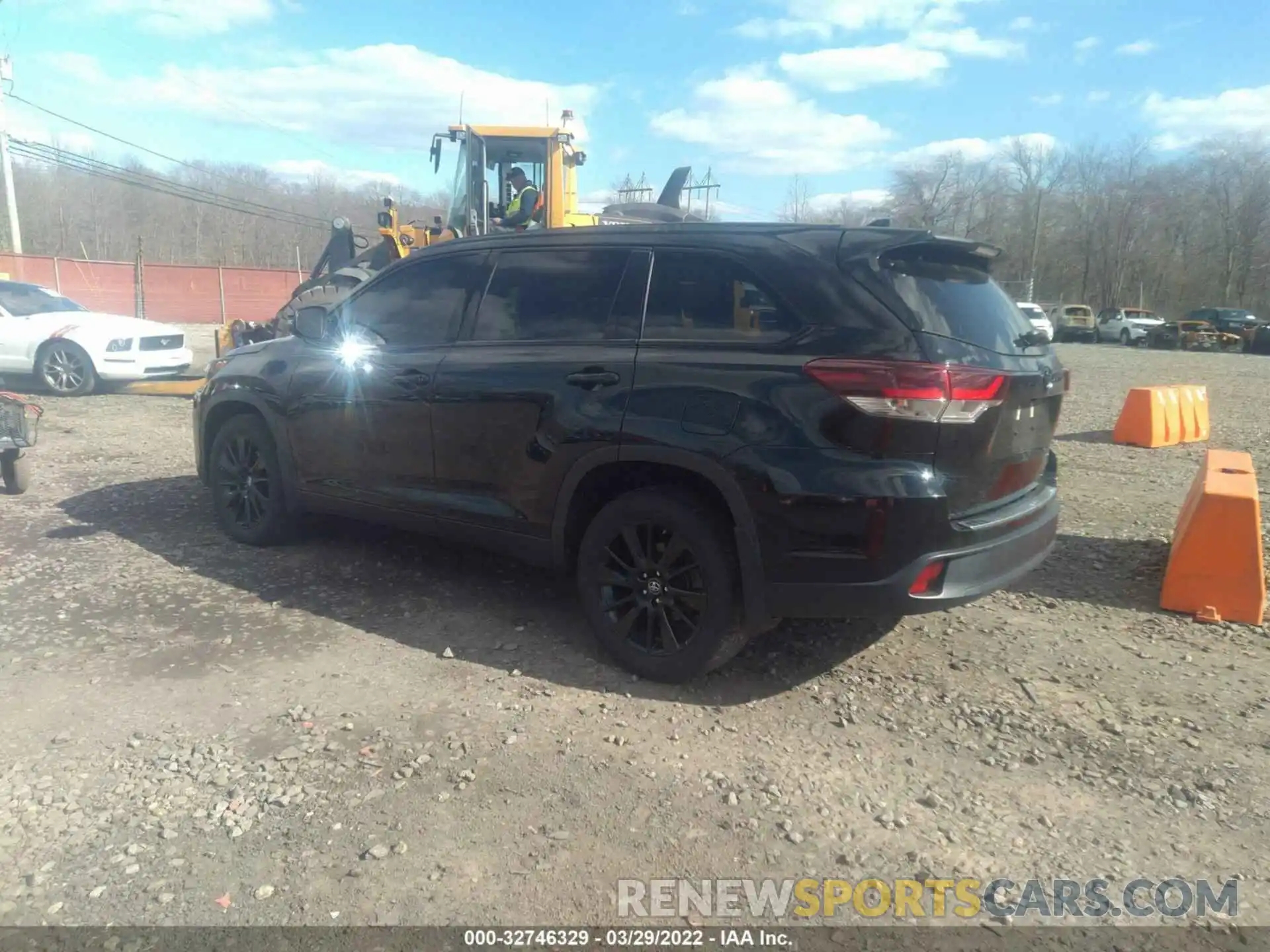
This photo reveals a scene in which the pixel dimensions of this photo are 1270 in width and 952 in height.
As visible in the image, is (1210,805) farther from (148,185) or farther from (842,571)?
(148,185)

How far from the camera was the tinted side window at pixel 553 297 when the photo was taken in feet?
12.6

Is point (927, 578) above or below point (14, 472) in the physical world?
above

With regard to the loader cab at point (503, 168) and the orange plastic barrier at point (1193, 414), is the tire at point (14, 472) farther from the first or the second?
the orange plastic barrier at point (1193, 414)

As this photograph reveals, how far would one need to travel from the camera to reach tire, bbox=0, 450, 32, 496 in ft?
21.2

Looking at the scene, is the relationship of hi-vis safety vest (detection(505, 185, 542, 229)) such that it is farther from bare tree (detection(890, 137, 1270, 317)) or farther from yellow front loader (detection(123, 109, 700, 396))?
bare tree (detection(890, 137, 1270, 317))

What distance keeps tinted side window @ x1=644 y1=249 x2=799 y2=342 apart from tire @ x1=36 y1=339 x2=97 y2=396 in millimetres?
11060

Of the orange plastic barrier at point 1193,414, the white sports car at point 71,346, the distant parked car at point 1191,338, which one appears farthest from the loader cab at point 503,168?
the distant parked car at point 1191,338

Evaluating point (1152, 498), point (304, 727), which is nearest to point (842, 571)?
point (304, 727)

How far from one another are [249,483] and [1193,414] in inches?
394

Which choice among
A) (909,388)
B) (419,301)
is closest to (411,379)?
(419,301)

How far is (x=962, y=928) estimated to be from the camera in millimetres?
2355

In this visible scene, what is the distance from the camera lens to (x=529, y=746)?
3.21 m

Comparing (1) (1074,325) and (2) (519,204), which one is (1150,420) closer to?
(2) (519,204)

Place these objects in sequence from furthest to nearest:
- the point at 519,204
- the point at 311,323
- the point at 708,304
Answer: the point at 519,204
the point at 311,323
the point at 708,304
